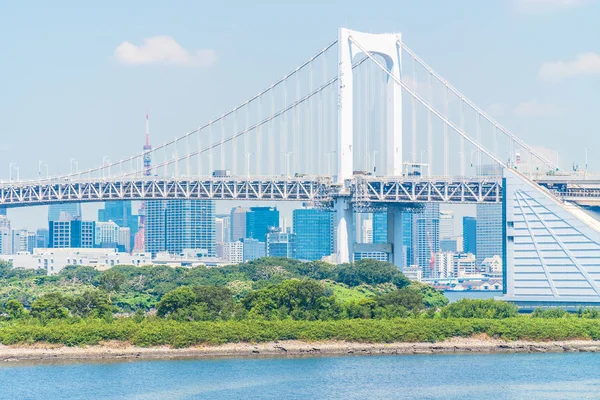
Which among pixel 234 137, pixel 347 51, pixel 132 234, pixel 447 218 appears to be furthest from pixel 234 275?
pixel 132 234

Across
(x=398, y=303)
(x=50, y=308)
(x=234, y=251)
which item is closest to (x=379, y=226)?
(x=234, y=251)

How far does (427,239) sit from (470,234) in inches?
269

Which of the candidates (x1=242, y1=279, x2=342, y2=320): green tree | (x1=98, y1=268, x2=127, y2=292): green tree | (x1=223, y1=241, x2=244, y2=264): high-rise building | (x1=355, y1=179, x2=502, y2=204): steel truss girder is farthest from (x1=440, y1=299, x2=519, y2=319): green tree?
(x1=223, y1=241, x2=244, y2=264): high-rise building

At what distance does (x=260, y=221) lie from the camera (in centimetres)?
14512

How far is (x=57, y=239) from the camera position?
129125mm

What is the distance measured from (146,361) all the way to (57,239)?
8907 cm

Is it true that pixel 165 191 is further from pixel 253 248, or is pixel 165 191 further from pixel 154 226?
pixel 154 226

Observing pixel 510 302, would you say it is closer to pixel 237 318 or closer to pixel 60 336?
pixel 237 318

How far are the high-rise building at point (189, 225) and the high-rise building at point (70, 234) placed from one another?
917cm

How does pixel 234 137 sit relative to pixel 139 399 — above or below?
above

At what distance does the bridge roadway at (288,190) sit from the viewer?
5666cm

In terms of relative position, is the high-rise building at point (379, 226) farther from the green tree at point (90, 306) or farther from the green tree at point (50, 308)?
the green tree at point (50, 308)

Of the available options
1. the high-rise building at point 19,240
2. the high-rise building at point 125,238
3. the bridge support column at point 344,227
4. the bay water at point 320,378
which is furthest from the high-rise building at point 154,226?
the bay water at point 320,378

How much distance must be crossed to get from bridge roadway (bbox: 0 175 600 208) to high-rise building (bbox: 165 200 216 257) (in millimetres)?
68193
